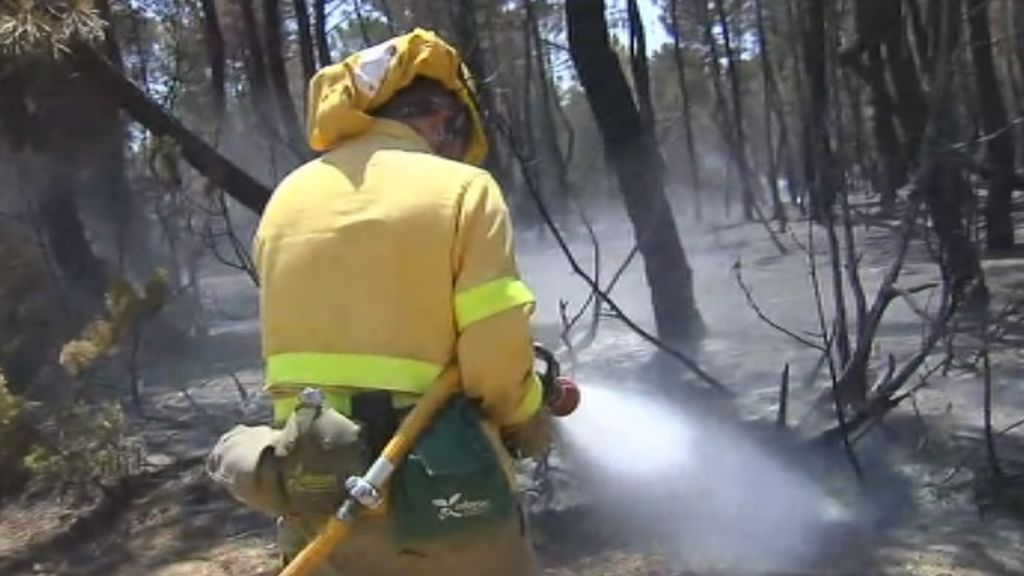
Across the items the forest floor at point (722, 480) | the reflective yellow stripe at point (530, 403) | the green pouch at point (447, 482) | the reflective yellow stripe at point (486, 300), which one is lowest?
→ the forest floor at point (722, 480)

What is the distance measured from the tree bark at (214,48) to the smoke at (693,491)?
180 inches

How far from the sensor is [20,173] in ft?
29.2

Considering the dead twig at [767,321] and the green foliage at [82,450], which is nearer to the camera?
the dead twig at [767,321]

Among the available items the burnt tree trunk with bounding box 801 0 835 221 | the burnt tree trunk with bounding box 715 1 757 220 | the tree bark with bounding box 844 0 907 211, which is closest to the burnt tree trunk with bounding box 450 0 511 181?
the burnt tree trunk with bounding box 801 0 835 221

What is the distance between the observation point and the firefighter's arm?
7.45ft

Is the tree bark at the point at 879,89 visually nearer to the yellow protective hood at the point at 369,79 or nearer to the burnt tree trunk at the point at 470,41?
the burnt tree trunk at the point at 470,41

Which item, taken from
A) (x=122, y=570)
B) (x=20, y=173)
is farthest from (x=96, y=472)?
(x=20, y=173)

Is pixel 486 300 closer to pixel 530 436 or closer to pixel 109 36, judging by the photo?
pixel 530 436

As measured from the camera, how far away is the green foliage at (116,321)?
6.13 m

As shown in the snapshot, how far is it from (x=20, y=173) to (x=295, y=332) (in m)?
7.07

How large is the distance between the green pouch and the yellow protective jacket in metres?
0.06

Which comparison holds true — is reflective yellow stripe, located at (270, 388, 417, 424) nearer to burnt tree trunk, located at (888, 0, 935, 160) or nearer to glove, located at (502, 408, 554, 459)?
glove, located at (502, 408, 554, 459)

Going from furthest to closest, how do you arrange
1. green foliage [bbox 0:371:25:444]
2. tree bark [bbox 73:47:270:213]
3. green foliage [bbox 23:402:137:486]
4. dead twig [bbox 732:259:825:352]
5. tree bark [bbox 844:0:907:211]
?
tree bark [bbox 844:0:907:211] → tree bark [bbox 73:47:270:213] → green foliage [bbox 23:402:137:486] → green foliage [bbox 0:371:25:444] → dead twig [bbox 732:259:825:352]

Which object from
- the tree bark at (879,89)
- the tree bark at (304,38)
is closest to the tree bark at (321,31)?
the tree bark at (304,38)
